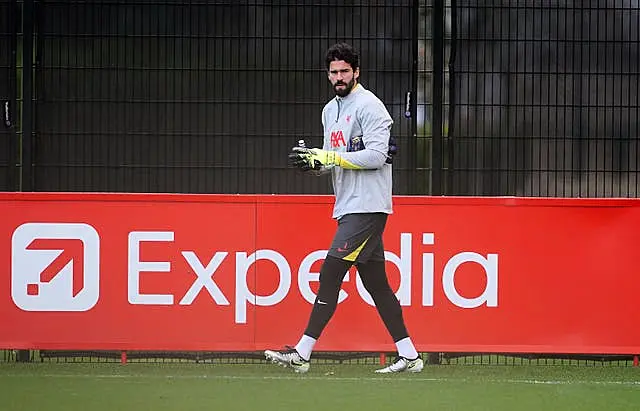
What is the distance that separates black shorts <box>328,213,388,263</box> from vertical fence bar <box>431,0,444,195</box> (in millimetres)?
1833

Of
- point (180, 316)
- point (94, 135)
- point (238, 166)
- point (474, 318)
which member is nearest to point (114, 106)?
point (94, 135)

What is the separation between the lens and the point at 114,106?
9719 millimetres

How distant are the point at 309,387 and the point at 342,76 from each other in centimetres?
167

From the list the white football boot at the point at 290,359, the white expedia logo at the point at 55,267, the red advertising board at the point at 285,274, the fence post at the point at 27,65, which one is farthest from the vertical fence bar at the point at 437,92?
the fence post at the point at 27,65

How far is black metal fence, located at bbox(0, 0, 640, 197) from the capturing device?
9.61m

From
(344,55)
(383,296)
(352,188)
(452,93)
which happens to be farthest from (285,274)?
(452,93)

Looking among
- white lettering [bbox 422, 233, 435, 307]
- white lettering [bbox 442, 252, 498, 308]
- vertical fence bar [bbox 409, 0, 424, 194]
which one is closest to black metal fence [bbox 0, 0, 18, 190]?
vertical fence bar [bbox 409, 0, 424, 194]

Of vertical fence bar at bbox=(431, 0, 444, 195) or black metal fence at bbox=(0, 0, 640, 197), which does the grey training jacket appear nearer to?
vertical fence bar at bbox=(431, 0, 444, 195)

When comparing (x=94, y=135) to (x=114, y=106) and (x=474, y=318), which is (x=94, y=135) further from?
(x=474, y=318)

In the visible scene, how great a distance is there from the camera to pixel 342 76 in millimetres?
7680

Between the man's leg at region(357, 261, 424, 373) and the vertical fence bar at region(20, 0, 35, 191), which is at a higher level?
the vertical fence bar at region(20, 0, 35, 191)

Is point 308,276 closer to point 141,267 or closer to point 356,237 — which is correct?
point 356,237

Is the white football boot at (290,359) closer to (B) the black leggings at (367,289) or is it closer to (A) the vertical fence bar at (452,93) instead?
(B) the black leggings at (367,289)

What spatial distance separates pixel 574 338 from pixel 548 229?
652mm
